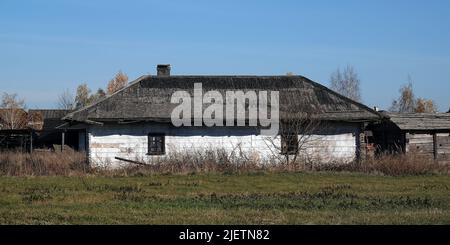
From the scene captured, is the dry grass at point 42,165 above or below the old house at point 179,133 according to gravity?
below

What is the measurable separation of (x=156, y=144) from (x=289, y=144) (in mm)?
6356

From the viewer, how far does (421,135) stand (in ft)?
109

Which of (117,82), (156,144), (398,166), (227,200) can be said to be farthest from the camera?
(117,82)

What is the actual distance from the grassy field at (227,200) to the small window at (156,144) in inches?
241

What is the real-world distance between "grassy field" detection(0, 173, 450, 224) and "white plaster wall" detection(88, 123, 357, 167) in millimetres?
6030

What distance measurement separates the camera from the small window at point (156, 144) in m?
29.6

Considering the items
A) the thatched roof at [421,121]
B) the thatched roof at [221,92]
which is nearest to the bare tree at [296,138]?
the thatched roof at [221,92]

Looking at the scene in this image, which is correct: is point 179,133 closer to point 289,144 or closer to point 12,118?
point 289,144

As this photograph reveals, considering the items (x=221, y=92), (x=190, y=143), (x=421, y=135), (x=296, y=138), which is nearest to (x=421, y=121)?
(x=421, y=135)

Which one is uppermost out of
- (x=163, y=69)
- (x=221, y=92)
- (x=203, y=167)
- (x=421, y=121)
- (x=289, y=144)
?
(x=163, y=69)

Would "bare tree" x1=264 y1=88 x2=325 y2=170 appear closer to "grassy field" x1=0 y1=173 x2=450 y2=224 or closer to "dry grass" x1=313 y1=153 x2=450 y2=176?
"dry grass" x1=313 y1=153 x2=450 y2=176

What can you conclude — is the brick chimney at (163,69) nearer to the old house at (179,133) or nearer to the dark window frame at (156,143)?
the old house at (179,133)

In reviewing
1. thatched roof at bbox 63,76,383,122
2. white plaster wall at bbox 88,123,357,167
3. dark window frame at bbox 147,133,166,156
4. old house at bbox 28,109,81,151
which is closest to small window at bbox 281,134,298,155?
white plaster wall at bbox 88,123,357,167
